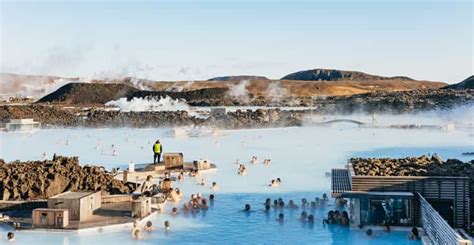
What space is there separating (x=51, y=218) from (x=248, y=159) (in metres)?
10.3

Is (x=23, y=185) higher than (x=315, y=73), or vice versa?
(x=315, y=73)

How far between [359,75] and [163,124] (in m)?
82.4

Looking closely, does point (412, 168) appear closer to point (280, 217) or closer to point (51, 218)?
point (280, 217)

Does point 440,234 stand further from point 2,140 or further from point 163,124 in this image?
point 163,124

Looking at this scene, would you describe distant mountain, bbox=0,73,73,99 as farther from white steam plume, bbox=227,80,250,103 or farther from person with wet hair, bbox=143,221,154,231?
person with wet hair, bbox=143,221,154,231

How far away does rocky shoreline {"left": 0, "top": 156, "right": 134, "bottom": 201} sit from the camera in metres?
12.2

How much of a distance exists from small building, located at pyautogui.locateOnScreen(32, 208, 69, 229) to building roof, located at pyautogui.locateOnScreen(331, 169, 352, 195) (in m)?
4.66

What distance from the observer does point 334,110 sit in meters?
43.0

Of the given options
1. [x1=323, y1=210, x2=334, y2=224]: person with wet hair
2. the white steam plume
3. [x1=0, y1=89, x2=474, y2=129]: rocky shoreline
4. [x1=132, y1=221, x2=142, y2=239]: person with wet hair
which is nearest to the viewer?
[x1=132, y1=221, x2=142, y2=239]: person with wet hair

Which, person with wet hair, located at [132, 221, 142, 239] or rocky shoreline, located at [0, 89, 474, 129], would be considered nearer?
person with wet hair, located at [132, 221, 142, 239]

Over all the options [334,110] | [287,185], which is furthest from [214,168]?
[334,110]

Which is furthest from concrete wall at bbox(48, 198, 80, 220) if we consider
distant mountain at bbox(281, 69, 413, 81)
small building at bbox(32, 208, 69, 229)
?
distant mountain at bbox(281, 69, 413, 81)

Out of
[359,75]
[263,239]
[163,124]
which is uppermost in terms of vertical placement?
[359,75]

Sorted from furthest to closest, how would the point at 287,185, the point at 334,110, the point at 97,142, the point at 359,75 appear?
the point at 359,75
the point at 334,110
the point at 97,142
the point at 287,185
